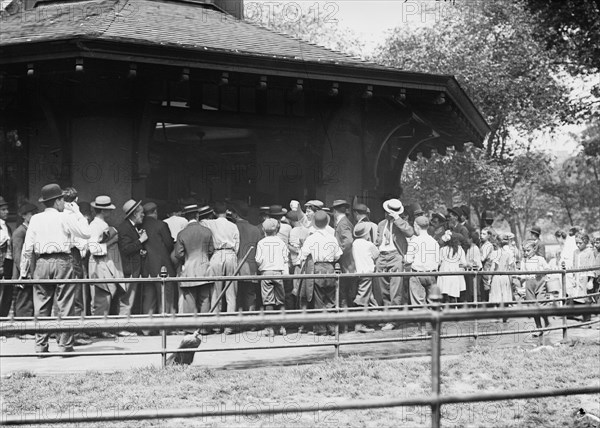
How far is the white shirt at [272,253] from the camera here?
1174 cm

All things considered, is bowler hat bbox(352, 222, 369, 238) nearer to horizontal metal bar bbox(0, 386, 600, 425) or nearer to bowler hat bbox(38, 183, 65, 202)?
bowler hat bbox(38, 183, 65, 202)

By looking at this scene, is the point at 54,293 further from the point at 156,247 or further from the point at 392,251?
the point at 392,251

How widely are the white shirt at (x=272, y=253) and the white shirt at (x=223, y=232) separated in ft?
1.43

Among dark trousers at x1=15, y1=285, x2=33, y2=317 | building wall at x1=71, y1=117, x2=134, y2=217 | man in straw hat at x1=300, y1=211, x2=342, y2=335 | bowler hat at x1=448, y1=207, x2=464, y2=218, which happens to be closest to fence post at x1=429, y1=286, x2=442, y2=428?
man in straw hat at x1=300, y1=211, x2=342, y2=335

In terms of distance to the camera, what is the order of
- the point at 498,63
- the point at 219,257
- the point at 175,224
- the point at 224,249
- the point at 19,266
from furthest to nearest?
the point at 498,63 → the point at 175,224 → the point at 224,249 → the point at 219,257 → the point at 19,266

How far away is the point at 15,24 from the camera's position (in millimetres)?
14766

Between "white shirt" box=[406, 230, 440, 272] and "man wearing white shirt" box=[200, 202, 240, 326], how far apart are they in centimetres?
257

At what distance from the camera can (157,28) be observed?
44.7 feet

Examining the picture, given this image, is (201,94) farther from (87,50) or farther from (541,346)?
(541,346)

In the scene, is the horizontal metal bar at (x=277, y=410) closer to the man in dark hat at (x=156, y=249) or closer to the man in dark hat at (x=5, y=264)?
the man in dark hat at (x=156, y=249)

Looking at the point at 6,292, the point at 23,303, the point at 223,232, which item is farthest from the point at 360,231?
the point at 6,292

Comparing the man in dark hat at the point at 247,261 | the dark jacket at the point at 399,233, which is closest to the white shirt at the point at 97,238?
the man in dark hat at the point at 247,261

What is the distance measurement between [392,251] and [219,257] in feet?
8.43

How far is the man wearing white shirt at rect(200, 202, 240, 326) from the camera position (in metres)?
11.7
